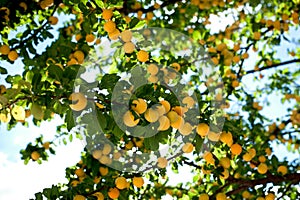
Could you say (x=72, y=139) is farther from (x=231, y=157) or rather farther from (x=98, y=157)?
(x=231, y=157)

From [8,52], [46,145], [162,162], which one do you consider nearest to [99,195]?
[162,162]

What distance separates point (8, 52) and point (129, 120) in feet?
4.28

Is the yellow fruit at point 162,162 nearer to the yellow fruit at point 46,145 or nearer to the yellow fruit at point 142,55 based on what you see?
the yellow fruit at point 142,55

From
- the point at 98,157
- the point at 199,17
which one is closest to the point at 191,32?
the point at 199,17

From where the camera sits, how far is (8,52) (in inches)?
103

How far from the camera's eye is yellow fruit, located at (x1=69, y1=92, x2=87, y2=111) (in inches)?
67.2

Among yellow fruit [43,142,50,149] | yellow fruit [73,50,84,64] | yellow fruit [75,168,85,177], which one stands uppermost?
yellow fruit [73,50,84,64]

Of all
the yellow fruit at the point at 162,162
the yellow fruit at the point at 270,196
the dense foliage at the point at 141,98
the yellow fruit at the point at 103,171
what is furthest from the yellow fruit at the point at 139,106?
the yellow fruit at the point at 270,196

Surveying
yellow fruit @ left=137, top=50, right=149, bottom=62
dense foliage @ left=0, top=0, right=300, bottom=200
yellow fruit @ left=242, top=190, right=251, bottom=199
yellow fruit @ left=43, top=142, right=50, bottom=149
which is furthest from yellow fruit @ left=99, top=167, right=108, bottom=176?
yellow fruit @ left=242, top=190, right=251, bottom=199

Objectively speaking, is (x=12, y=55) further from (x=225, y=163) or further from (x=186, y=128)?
(x=225, y=163)

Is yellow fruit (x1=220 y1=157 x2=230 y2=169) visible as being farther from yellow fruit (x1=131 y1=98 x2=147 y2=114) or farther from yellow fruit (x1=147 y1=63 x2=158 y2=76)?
yellow fruit (x1=131 y1=98 x2=147 y2=114)

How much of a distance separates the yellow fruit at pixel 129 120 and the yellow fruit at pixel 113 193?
2.46ft

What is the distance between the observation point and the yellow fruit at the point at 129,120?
1.72 meters

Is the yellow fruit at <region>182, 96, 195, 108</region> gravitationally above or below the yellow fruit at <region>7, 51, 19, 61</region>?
below
